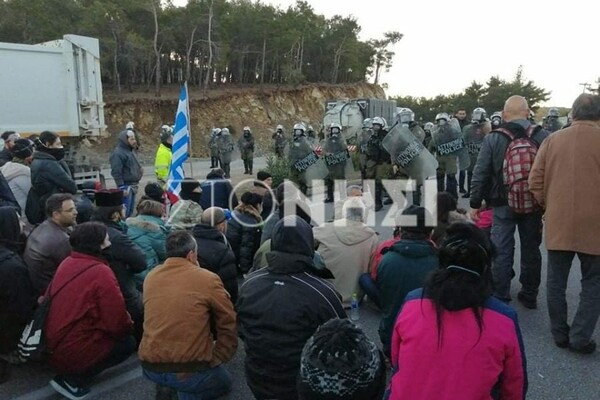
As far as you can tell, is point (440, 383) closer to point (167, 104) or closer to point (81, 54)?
point (81, 54)

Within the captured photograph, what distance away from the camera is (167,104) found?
3622 cm

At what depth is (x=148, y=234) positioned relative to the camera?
15.4 feet

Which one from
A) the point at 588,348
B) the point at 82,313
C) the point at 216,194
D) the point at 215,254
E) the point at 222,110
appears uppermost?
the point at 222,110

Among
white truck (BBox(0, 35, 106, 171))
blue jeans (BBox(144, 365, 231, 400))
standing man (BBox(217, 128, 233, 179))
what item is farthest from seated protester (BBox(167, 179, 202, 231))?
standing man (BBox(217, 128, 233, 179))

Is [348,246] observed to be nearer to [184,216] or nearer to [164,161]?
[184,216]

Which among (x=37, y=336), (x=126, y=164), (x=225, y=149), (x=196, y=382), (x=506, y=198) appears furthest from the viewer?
(x=225, y=149)

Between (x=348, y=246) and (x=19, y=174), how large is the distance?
437cm

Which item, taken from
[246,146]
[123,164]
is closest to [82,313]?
[123,164]

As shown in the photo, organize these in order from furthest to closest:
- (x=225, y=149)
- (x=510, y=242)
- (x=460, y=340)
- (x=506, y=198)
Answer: (x=225, y=149) < (x=510, y=242) < (x=506, y=198) < (x=460, y=340)

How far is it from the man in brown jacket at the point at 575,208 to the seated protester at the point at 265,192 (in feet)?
10.3

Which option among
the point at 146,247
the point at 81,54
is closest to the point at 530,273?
the point at 146,247

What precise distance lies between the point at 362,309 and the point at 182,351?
2.45m

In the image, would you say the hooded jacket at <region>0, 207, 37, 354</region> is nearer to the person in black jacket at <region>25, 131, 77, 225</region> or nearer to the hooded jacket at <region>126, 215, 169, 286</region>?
the hooded jacket at <region>126, 215, 169, 286</region>

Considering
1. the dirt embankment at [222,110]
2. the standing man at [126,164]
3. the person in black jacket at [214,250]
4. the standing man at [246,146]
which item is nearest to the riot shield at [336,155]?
the standing man at [126,164]
